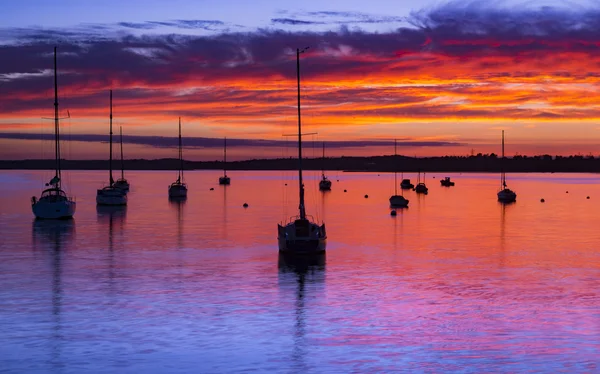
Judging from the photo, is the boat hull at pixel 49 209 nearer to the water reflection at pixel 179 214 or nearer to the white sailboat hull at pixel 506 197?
the water reflection at pixel 179 214

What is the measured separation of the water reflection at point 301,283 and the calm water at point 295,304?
112 millimetres

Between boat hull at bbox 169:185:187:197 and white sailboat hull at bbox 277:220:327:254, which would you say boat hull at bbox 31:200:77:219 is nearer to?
white sailboat hull at bbox 277:220:327:254

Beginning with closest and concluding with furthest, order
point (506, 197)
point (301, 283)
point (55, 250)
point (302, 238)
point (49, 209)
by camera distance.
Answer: point (301, 283)
point (302, 238)
point (55, 250)
point (49, 209)
point (506, 197)

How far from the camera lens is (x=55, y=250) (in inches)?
2212

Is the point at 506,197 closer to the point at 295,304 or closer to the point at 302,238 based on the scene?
the point at 302,238

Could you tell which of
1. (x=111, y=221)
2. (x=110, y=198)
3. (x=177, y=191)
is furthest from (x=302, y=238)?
(x=177, y=191)

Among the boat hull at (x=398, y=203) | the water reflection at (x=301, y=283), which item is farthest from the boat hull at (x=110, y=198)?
the water reflection at (x=301, y=283)

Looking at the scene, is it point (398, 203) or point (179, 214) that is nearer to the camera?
point (179, 214)

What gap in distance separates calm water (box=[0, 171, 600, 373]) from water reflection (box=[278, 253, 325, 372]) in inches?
4.4

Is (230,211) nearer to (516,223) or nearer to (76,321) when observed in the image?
(516,223)

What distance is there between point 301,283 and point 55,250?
23.5m

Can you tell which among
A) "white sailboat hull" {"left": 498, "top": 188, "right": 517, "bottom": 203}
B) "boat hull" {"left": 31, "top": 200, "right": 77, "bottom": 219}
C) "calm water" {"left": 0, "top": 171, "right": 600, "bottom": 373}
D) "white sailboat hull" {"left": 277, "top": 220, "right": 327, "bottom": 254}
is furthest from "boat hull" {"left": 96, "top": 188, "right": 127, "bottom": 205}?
"white sailboat hull" {"left": 277, "top": 220, "right": 327, "bottom": 254}

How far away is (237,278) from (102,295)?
27.4 feet

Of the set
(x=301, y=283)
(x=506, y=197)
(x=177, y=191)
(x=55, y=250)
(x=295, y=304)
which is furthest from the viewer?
(x=177, y=191)
